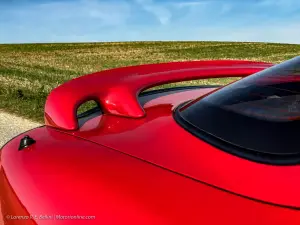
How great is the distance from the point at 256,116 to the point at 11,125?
14.9ft

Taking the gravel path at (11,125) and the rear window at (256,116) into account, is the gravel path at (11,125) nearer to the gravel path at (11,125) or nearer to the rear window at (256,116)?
the gravel path at (11,125)

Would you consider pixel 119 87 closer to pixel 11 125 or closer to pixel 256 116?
pixel 256 116

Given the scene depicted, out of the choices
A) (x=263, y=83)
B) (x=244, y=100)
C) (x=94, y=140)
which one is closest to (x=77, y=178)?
(x=94, y=140)

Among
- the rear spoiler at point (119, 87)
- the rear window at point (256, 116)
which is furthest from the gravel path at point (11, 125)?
the rear window at point (256, 116)

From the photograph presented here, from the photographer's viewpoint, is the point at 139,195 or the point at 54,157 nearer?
the point at 139,195

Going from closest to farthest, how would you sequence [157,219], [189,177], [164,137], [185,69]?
[157,219] < [189,177] < [164,137] < [185,69]

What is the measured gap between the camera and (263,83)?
5.40ft

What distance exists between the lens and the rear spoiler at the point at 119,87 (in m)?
1.75

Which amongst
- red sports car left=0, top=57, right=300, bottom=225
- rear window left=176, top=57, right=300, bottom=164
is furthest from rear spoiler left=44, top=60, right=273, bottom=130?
rear window left=176, top=57, right=300, bottom=164

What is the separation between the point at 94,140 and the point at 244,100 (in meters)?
0.53

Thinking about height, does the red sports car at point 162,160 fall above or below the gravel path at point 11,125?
above

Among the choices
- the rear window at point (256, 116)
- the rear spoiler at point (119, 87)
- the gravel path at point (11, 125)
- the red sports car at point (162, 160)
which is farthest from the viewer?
the gravel path at point (11, 125)

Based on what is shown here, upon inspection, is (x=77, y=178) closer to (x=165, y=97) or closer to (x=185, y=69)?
(x=165, y=97)

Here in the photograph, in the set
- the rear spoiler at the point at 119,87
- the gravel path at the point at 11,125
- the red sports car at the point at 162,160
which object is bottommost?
the gravel path at the point at 11,125
